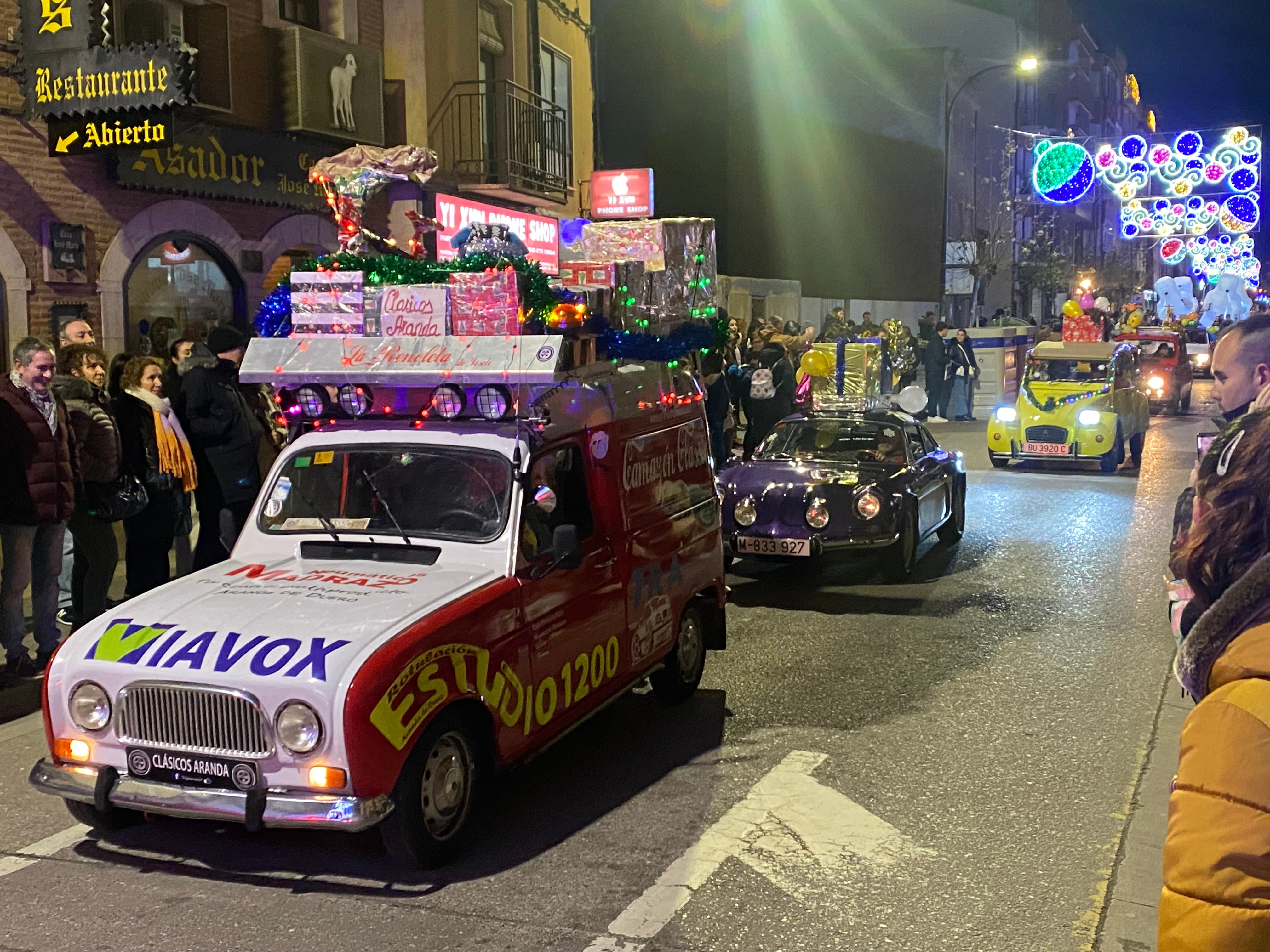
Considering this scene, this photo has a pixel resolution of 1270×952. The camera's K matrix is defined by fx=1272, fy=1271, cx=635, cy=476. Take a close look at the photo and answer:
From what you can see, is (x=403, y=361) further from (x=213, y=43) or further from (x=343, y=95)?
(x=343, y=95)

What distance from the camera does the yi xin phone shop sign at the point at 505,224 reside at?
59.1 feet

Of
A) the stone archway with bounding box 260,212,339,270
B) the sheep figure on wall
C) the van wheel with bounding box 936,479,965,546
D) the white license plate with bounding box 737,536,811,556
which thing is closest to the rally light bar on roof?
the white license plate with bounding box 737,536,811,556

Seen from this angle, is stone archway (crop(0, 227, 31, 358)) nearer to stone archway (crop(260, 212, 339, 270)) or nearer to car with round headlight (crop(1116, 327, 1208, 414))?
stone archway (crop(260, 212, 339, 270))

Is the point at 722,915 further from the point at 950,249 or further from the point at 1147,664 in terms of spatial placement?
the point at 950,249

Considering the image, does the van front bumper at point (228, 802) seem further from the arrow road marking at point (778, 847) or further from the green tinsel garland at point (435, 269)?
the green tinsel garland at point (435, 269)

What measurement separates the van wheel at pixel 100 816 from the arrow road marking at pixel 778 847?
7.10 ft

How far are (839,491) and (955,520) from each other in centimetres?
254

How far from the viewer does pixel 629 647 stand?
257 inches

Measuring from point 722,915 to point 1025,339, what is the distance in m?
31.5

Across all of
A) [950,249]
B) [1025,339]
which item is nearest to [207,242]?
[1025,339]

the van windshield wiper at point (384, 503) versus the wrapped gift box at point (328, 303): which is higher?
the wrapped gift box at point (328, 303)

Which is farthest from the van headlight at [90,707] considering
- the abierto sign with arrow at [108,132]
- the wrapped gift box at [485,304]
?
the abierto sign with arrow at [108,132]

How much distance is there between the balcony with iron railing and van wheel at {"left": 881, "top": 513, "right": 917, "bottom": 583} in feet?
31.9

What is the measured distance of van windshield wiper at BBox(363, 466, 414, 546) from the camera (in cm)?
580
